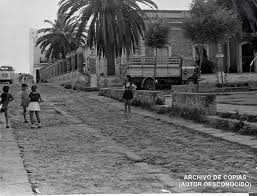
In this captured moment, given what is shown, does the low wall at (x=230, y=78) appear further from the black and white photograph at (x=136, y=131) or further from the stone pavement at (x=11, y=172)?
the stone pavement at (x=11, y=172)

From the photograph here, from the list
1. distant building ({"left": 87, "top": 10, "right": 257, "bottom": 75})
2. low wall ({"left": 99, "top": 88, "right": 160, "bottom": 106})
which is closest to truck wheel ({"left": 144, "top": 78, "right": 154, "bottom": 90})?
low wall ({"left": 99, "top": 88, "right": 160, "bottom": 106})

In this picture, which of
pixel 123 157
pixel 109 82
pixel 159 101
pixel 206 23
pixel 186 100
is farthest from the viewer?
pixel 109 82

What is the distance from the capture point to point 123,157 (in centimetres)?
731

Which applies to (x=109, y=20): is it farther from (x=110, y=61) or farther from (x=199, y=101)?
(x=199, y=101)

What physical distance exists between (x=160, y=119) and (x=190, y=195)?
790 centimetres

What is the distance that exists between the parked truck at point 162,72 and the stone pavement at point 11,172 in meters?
16.3

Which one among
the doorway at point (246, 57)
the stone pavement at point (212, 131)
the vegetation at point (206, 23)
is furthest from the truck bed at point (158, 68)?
the stone pavement at point (212, 131)

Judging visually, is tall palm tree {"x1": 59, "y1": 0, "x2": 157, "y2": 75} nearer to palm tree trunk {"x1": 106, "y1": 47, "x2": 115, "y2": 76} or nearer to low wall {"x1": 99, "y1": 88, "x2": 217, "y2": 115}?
palm tree trunk {"x1": 106, "y1": 47, "x2": 115, "y2": 76}

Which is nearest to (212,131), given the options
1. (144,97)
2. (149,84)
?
(144,97)

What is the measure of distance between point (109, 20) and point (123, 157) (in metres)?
18.0

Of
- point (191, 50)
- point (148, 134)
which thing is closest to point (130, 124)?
point (148, 134)

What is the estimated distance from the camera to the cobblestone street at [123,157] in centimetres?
548

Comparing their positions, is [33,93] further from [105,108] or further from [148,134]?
[105,108]

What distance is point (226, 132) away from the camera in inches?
366
